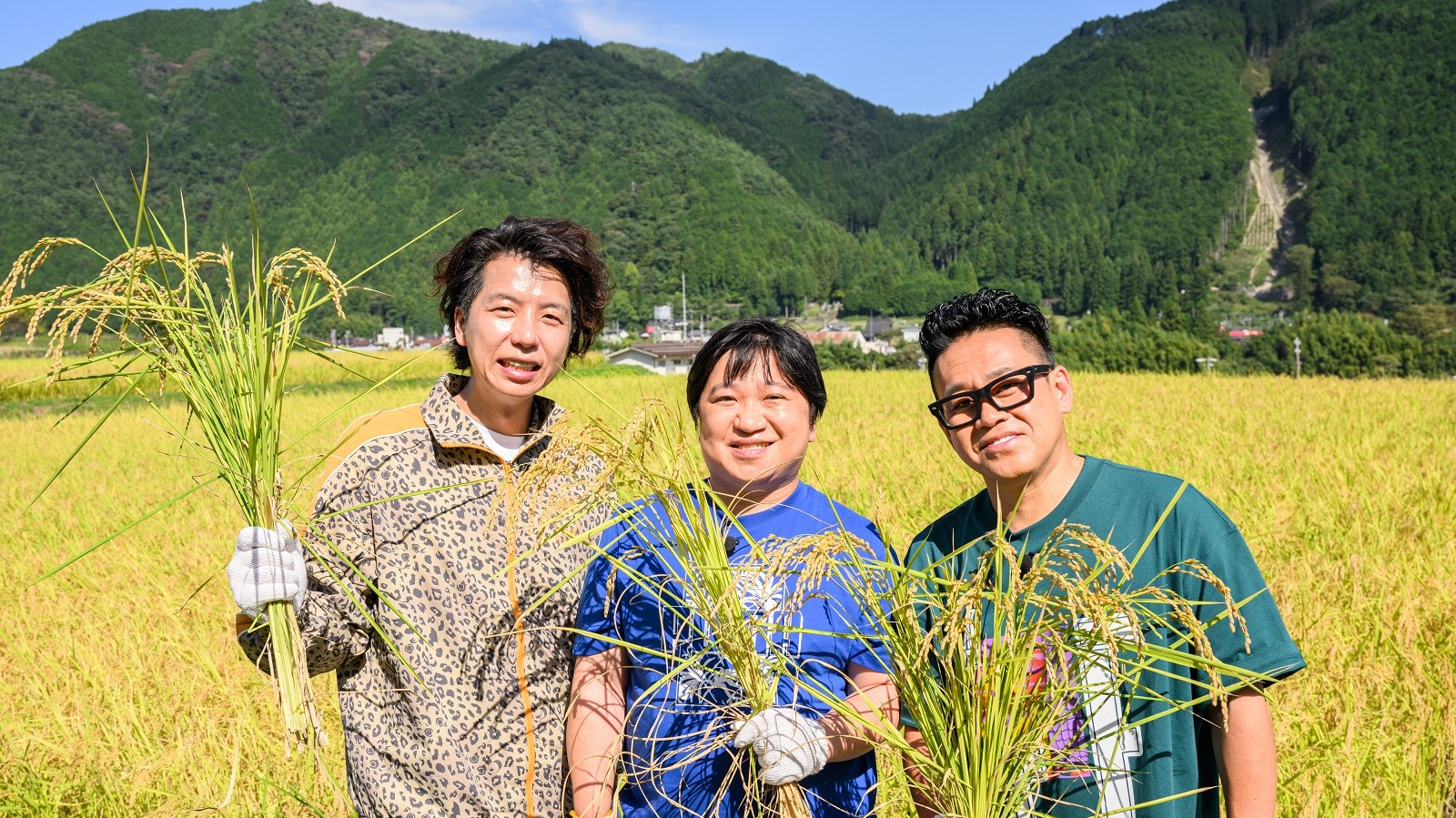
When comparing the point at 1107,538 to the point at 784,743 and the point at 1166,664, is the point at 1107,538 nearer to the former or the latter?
the point at 1166,664

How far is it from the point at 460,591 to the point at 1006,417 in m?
1.10

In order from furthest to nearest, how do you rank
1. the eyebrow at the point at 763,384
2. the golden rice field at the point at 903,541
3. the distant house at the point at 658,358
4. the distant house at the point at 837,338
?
the distant house at the point at 837,338
the distant house at the point at 658,358
the golden rice field at the point at 903,541
the eyebrow at the point at 763,384

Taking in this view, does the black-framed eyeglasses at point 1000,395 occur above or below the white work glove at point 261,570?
above

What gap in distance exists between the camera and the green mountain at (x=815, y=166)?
8744cm

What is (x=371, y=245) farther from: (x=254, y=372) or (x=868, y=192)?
(x=254, y=372)

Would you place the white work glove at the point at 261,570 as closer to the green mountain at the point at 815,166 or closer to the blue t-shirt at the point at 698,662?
the blue t-shirt at the point at 698,662

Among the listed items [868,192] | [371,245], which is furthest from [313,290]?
[868,192]

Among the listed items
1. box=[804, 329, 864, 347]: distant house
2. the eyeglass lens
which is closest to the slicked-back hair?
the eyeglass lens

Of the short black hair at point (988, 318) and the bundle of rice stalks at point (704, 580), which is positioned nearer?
the bundle of rice stalks at point (704, 580)

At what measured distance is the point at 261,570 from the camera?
1.73m

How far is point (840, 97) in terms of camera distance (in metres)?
192

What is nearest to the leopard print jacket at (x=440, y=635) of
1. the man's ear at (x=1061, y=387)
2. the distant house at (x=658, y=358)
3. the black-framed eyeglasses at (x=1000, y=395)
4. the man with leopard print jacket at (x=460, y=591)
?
the man with leopard print jacket at (x=460, y=591)

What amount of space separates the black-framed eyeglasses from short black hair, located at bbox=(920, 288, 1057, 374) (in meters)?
0.07

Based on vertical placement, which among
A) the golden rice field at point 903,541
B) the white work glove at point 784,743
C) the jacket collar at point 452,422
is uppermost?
the jacket collar at point 452,422
